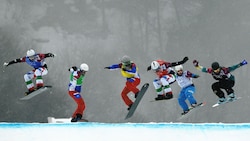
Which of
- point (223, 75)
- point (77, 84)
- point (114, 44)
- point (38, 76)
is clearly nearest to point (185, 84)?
point (223, 75)

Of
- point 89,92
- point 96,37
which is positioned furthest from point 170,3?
point 89,92

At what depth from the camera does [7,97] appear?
30.3m

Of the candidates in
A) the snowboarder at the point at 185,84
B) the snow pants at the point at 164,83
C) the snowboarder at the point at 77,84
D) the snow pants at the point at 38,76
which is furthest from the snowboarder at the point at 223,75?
the snow pants at the point at 38,76

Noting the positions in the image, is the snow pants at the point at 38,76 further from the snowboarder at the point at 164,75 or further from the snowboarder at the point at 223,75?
the snowboarder at the point at 223,75

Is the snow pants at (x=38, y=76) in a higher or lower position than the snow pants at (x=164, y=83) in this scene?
higher

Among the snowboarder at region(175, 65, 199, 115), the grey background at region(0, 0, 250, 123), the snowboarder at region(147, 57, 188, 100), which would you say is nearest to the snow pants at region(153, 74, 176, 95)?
the snowboarder at region(147, 57, 188, 100)

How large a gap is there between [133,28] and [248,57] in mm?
11028

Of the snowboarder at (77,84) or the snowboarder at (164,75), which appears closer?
the snowboarder at (77,84)

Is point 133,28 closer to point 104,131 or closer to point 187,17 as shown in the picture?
point 187,17

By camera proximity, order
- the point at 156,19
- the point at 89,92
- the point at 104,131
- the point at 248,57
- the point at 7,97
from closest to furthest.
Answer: the point at 104,131
the point at 7,97
the point at 89,92
the point at 156,19
the point at 248,57

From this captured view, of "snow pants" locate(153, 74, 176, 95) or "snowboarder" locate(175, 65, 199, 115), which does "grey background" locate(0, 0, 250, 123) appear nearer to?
"snow pants" locate(153, 74, 176, 95)

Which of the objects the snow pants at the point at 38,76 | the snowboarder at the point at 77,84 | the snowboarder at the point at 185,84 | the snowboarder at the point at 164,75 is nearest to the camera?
the snowboarder at the point at 77,84

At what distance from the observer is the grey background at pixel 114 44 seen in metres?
→ 31.8

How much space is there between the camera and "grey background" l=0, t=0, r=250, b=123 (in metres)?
31.8
